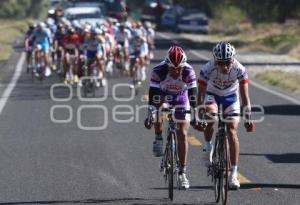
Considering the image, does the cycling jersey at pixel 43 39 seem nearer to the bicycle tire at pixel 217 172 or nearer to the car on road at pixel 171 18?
the bicycle tire at pixel 217 172

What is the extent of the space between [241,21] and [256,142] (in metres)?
51.6

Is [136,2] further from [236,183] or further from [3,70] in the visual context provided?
[236,183]

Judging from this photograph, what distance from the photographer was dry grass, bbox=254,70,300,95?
25.3m

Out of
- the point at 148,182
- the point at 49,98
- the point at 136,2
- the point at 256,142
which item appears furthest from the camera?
the point at 136,2

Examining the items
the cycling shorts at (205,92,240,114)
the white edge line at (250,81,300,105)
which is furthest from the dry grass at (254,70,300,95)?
the cycling shorts at (205,92,240,114)

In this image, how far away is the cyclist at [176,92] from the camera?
11078mm

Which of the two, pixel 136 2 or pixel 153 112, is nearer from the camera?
pixel 153 112

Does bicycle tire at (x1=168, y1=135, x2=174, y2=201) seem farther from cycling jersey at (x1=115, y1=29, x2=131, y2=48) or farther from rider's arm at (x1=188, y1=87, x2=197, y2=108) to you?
cycling jersey at (x1=115, y1=29, x2=131, y2=48)

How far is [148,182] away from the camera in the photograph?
1191 cm

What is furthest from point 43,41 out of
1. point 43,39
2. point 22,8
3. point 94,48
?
point 22,8

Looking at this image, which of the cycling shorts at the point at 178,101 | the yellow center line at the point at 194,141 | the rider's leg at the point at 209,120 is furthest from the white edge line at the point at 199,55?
the cycling shorts at the point at 178,101

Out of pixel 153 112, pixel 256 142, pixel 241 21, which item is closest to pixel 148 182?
pixel 153 112

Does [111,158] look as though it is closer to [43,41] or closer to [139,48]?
[139,48]

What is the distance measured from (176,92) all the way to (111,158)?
282 cm
